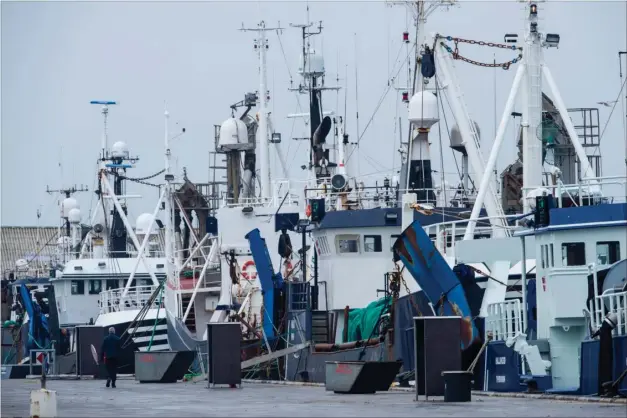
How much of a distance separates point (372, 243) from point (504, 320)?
9815mm

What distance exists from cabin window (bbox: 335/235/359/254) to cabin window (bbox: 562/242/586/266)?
500 inches

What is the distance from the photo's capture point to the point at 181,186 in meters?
56.0

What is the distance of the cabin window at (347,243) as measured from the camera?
39344 millimetres

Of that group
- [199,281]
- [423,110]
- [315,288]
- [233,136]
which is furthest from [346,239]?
[199,281]

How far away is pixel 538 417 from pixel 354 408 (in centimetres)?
382

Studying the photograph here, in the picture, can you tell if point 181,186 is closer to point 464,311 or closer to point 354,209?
point 354,209

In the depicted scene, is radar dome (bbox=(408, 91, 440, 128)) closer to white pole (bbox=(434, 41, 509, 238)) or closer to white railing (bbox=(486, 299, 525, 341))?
white pole (bbox=(434, 41, 509, 238))

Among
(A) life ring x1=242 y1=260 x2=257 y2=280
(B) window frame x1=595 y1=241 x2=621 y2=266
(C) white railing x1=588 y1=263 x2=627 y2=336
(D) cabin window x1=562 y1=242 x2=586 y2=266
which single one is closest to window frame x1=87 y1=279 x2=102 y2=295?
(A) life ring x1=242 y1=260 x2=257 y2=280

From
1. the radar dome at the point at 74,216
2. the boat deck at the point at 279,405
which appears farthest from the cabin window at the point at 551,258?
the radar dome at the point at 74,216

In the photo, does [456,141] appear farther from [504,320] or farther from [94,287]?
[94,287]

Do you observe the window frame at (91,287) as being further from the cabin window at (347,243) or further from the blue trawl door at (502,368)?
the blue trawl door at (502,368)

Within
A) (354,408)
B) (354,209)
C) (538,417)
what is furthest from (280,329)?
(538,417)

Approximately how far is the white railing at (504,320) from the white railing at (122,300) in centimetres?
2507

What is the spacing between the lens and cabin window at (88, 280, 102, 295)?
6256 centimetres
